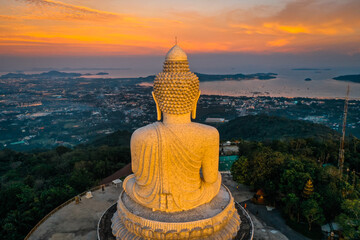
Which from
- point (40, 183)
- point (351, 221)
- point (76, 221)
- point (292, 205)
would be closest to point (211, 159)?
point (292, 205)

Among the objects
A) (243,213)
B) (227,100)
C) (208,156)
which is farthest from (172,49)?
(227,100)

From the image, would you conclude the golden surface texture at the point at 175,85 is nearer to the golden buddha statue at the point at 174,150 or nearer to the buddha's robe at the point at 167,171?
the golden buddha statue at the point at 174,150

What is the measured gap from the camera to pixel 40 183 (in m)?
18.8

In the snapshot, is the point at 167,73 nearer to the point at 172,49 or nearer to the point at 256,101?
the point at 172,49

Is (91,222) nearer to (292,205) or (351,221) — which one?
(292,205)

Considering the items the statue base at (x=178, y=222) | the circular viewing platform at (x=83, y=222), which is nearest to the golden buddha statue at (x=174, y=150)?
the statue base at (x=178, y=222)

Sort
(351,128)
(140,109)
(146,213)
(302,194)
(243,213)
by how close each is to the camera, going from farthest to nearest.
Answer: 1. (140,109)
2. (351,128)
3. (302,194)
4. (243,213)
5. (146,213)

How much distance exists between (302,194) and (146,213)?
9.26 meters

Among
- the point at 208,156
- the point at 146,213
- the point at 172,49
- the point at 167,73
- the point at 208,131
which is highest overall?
the point at 172,49

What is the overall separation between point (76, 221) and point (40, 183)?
299 inches

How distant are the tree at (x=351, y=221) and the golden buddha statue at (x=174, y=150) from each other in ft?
21.5

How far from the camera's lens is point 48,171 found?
23266 mm

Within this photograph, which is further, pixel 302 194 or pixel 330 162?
pixel 330 162

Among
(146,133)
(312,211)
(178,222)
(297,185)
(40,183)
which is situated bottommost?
(40,183)
